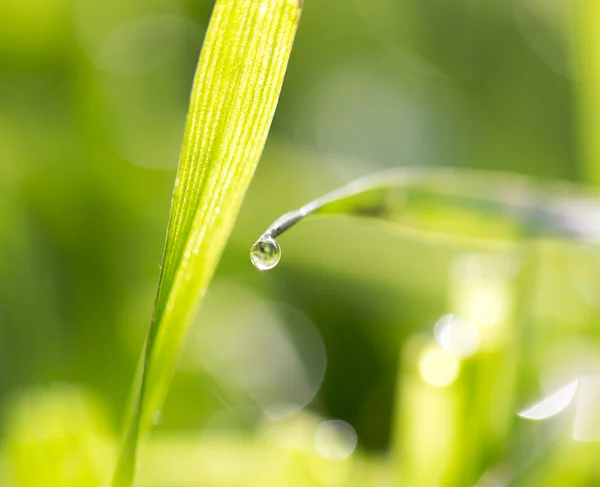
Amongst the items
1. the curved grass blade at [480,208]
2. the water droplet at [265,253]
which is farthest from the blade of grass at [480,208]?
the water droplet at [265,253]

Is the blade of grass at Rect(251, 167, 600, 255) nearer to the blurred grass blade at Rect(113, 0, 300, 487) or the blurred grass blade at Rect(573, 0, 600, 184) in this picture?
the blurred grass blade at Rect(113, 0, 300, 487)

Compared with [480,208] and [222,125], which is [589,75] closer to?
[480,208]

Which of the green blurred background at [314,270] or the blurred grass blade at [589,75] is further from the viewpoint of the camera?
the blurred grass blade at [589,75]

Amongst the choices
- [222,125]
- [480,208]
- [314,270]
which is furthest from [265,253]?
[314,270]

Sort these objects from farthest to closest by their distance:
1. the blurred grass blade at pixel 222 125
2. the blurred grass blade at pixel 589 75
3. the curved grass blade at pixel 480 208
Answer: the blurred grass blade at pixel 589 75
the curved grass blade at pixel 480 208
the blurred grass blade at pixel 222 125

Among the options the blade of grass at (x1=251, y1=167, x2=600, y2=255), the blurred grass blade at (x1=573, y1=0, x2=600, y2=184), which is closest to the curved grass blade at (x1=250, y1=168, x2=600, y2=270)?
the blade of grass at (x1=251, y1=167, x2=600, y2=255)

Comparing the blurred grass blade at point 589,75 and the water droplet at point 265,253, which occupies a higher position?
the blurred grass blade at point 589,75

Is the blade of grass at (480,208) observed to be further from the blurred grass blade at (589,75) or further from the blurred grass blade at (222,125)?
the blurred grass blade at (589,75)
